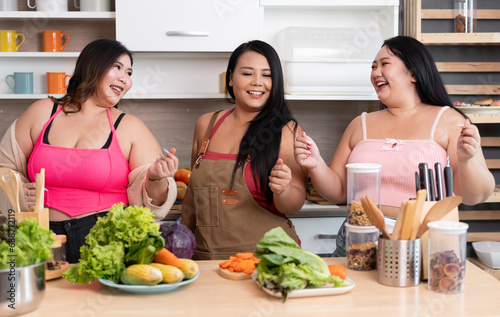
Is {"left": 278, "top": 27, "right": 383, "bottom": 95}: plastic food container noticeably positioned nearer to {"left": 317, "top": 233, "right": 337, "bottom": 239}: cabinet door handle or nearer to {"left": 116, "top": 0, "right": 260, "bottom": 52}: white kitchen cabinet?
{"left": 116, "top": 0, "right": 260, "bottom": 52}: white kitchen cabinet

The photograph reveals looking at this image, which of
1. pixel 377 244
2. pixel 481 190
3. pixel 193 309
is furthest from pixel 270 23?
pixel 193 309

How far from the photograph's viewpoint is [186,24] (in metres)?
2.67

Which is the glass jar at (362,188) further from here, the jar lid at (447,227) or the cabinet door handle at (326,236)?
the cabinet door handle at (326,236)

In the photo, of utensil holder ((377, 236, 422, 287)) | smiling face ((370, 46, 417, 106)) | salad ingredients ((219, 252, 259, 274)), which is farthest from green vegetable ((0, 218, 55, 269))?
smiling face ((370, 46, 417, 106))

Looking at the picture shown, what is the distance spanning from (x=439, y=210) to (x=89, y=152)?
1.21m

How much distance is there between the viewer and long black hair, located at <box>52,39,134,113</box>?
1991 mm

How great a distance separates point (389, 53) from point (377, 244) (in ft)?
2.82

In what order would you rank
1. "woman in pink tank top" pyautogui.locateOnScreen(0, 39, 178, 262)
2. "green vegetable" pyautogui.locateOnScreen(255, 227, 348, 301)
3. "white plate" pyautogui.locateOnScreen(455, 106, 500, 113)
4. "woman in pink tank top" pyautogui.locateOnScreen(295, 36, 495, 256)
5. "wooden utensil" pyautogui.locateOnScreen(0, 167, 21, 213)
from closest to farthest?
"green vegetable" pyautogui.locateOnScreen(255, 227, 348, 301) < "wooden utensil" pyautogui.locateOnScreen(0, 167, 21, 213) < "woman in pink tank top" pyautogui.locateOnScreen(295, 36, 495, 256) < "woman in pink tank top" pyautogui.locateOnScreen(0, 39, 178, 262) < "white plate" pyautogui.locateOnScreen(455, 106, 500, 113)

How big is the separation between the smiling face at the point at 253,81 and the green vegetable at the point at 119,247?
2.98 feet

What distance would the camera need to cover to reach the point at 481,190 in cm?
176

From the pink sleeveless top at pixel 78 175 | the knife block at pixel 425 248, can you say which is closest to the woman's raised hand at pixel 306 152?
the knife block at pixel 425 248

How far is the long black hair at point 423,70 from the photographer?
190cm

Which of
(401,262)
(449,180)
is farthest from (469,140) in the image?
(401,262)

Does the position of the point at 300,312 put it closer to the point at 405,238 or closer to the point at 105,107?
the point at 405,238
